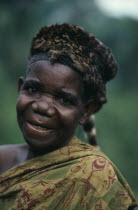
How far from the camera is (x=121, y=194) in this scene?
2693 mm

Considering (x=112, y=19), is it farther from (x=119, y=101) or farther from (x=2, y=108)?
(x=2, y=108)

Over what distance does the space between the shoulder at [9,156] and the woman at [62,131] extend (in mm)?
213

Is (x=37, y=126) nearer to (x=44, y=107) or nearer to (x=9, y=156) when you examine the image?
(x=44, y=107)

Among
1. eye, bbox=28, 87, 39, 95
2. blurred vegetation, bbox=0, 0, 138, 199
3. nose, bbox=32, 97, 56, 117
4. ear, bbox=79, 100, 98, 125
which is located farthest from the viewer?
blurred vegetation, bbox=0, 0, 138, 199

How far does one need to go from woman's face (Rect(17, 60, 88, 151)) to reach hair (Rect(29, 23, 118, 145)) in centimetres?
6

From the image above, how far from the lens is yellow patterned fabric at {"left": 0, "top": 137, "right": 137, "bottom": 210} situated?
8.64 ft

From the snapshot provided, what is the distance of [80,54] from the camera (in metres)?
2.88

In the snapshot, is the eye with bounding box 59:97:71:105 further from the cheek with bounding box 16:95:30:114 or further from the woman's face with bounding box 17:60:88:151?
the cheek with bounding box 16:95:30:114

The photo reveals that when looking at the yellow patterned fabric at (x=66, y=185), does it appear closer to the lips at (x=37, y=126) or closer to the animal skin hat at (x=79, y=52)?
the lips at (x=37, y=126)

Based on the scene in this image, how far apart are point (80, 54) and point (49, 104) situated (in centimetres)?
40

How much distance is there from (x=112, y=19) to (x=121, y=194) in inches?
312

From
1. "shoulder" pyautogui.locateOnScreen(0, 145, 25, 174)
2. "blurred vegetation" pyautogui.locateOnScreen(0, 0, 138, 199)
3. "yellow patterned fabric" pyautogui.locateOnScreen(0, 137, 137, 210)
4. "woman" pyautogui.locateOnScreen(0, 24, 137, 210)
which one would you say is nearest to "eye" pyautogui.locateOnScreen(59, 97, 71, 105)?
"woman" pyautogui.locateOnScreen(0, 24, 137, 210)

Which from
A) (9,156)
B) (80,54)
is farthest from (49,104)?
(9,156)

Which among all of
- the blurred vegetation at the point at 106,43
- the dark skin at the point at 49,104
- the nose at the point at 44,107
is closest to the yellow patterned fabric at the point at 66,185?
the dark skin at the point at 49,104
